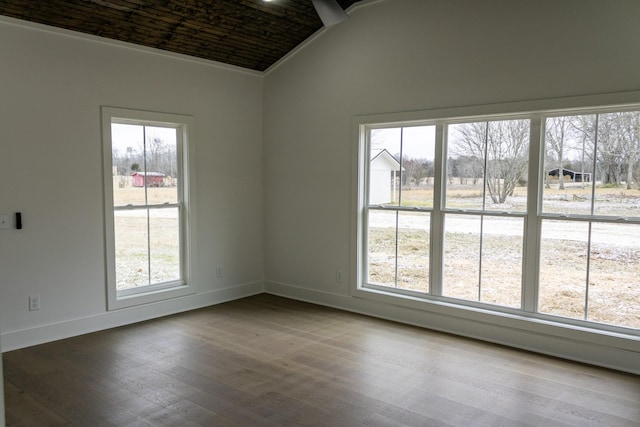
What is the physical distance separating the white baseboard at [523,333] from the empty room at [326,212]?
0.06 ft

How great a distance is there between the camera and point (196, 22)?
4.59m

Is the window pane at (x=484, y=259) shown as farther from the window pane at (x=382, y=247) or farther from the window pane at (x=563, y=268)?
the window pane at (x=382, y=247)

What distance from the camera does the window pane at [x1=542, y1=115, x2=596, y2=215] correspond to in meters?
3.87

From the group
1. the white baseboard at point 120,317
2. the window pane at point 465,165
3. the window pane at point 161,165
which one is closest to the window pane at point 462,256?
the window pane at point 465,165

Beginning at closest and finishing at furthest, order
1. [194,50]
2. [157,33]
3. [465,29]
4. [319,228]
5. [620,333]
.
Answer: [620,333], [465,29], [157,33], [194,50], [319,228]

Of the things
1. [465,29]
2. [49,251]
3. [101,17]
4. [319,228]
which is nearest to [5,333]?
[49,251]

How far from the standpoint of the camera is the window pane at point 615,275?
3.71m

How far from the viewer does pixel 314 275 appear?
5621 millimetres

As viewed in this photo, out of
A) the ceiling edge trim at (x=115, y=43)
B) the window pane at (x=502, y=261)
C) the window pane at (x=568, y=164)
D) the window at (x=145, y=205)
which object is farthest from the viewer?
the window at (x=145, y=205)

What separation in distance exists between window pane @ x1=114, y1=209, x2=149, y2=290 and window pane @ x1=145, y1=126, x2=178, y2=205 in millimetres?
253

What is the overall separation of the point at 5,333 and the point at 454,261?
403 cm

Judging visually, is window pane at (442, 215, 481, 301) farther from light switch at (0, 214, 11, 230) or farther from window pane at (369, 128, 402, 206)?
light switch at (0, 214, 11, 230)

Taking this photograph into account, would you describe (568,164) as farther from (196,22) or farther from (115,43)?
(115,43)

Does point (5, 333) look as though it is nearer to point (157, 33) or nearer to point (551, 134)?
point (157, 33)
